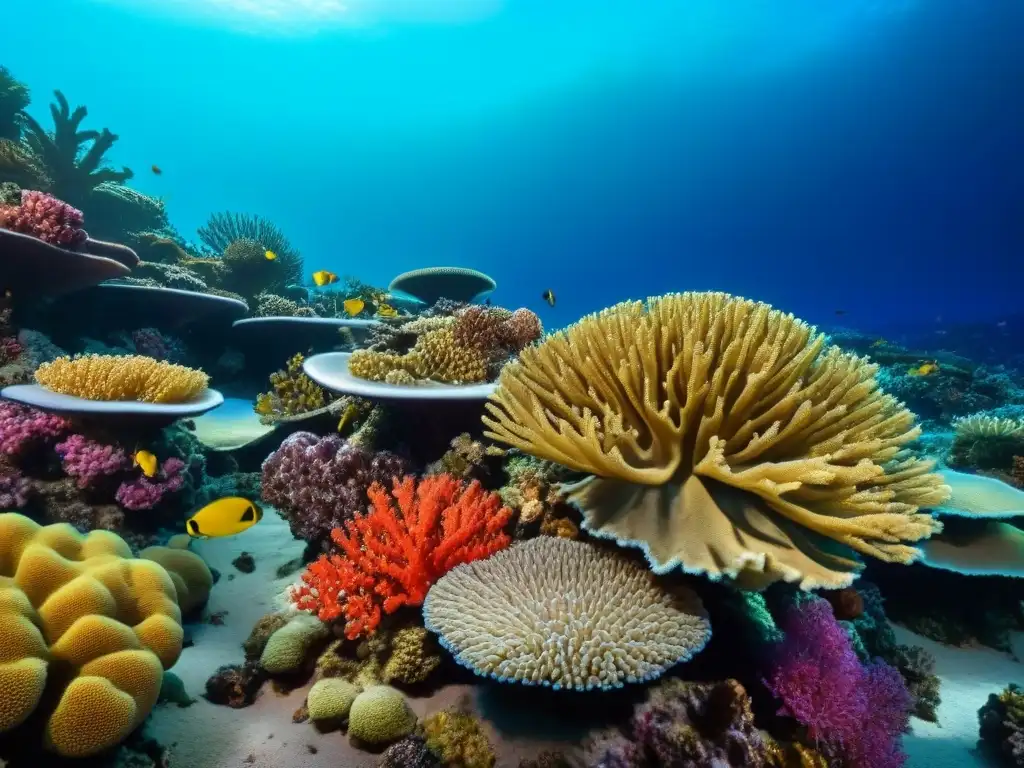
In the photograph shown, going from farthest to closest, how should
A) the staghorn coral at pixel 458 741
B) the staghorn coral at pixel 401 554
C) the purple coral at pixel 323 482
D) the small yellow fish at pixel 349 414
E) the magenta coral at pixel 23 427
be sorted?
the small yellow fish at pixel 349 414
the magenta coral at pixel 23 427
the purple coral at pixel 323 482
the staghorn coral at pixel 401 554
the staghorn coral at pixel 458 741

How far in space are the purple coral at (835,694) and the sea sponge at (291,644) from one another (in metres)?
2.60

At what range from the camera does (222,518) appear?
3.01 m

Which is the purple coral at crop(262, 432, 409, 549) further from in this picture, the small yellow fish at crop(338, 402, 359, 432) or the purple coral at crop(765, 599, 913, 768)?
the purple coral at crop(765, 599, 913, 768)

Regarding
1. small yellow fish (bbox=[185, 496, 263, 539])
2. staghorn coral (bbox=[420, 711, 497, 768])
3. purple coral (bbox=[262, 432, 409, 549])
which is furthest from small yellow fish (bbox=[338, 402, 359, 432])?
staghorn coral (bbox=[420, 711, 497, 768])

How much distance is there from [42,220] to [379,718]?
6.86 metres

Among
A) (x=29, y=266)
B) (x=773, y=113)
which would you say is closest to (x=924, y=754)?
(x=29, y=266)

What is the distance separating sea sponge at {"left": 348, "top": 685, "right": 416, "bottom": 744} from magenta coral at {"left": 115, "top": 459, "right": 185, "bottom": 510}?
3215 mm

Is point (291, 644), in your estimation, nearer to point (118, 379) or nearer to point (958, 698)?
point (118, 379)

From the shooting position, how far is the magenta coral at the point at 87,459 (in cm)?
428

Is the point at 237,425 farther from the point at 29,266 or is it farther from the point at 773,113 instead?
the point at 773,113

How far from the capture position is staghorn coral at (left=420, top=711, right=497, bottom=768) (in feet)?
7.25

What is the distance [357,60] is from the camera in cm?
9088

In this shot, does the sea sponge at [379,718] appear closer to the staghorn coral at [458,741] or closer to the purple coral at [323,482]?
the staghorn coral at [458,741]

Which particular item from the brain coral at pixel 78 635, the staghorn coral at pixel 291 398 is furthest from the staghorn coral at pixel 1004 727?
the staghorn coral at pixel 291 398
